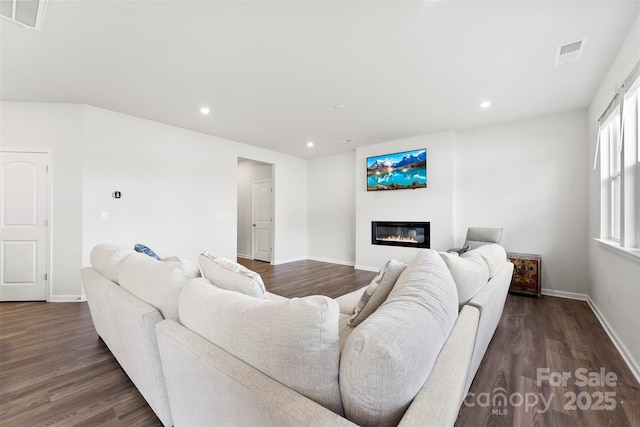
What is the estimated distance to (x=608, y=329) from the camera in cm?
257

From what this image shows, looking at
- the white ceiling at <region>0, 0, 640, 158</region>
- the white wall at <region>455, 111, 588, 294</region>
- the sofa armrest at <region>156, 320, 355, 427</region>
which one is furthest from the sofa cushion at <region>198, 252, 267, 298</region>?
the white wall at <region>455, 111, 588, 294</region>

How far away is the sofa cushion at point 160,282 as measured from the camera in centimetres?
137

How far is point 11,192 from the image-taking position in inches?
135

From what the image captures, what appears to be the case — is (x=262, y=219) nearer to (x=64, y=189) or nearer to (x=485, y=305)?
(x=64, y=189)

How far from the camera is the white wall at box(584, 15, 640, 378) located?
203 centimetres

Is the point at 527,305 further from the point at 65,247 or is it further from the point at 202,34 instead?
the point at 65,247

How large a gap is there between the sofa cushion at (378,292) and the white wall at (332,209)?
4.51 metres

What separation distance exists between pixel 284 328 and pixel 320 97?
301cm

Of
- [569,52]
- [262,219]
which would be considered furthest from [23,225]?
[569,52]

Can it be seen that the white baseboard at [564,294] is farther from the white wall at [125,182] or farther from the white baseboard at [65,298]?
the white baseboard at [65,298]

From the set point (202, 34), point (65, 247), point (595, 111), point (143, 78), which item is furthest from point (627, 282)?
point (65, 247)

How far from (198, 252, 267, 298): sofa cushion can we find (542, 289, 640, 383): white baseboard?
9.10 feet

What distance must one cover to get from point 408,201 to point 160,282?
4372 millimetres

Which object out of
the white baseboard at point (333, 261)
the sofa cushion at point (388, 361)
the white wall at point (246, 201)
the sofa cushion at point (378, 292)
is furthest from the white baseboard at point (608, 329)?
the white wall at point (246, 201)
